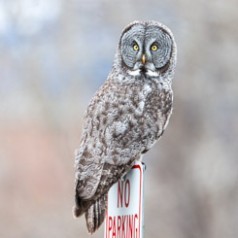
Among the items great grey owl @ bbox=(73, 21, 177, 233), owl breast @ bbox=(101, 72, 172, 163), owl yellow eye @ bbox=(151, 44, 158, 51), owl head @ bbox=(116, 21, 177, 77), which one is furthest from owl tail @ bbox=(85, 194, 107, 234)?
owl yellow eye @ bbox=(151, 44, 158, 51)

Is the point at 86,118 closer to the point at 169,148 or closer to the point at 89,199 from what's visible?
the point at 89,199

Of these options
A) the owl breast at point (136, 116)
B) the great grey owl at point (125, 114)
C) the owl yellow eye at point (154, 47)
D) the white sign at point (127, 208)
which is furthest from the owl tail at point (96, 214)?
the owl yellow eye at point (154, 47)

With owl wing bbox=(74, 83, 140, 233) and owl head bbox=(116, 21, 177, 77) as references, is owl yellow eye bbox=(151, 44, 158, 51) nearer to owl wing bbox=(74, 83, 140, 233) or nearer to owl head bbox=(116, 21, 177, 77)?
owl head bbox=(116, 21, 177, 77)

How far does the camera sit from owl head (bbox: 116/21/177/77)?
5.16 meters

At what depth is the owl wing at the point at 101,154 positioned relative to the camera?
463 centimetres

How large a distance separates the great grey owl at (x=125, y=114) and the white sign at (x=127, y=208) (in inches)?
11.0

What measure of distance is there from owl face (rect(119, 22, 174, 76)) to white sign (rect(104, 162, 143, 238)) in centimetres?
98

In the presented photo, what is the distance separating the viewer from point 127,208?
4.10 metres

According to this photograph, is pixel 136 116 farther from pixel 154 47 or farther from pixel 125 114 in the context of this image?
pixel 154 47

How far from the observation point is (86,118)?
493 centimetres

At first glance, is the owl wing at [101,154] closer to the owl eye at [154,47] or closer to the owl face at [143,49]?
the owl face at [143,49]

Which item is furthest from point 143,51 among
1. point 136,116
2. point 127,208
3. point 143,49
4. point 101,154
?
point 127,208

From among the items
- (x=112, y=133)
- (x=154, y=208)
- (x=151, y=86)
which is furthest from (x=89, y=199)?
(x=154, y=208)
